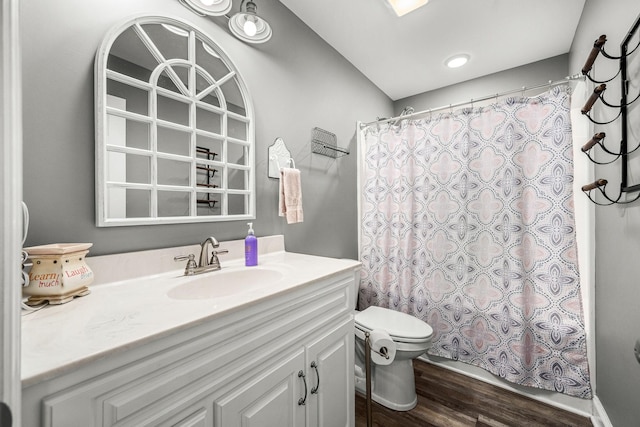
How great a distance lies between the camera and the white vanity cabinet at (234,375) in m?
0.51

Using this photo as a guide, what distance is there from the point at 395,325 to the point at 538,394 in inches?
38.4

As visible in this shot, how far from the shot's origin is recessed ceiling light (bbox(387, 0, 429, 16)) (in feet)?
5.20

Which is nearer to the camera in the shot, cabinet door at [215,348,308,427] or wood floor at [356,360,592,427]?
cabinet door at [215,348,308,427]

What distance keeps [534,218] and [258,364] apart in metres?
1.76

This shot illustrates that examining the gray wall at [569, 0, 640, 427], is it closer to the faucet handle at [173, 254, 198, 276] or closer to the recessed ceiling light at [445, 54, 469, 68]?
the recessed ceiling light at [445, 54, 469, 68]

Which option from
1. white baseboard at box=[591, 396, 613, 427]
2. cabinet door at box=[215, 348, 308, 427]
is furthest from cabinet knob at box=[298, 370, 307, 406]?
white baseboard at box=[591, 396, 613, 427]

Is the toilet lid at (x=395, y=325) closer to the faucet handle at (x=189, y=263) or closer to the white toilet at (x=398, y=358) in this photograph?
the white toilet at (x=398, y=358)

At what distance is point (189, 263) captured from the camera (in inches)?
44.4

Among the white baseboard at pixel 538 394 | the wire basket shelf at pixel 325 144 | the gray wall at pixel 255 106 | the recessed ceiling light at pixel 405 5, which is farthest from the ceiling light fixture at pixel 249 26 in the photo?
the white baseboard at pixel 538 394

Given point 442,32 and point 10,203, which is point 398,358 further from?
point 442,32

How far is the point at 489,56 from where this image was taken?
2.18 m

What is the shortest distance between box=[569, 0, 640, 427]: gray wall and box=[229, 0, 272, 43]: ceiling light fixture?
1552 millimetres

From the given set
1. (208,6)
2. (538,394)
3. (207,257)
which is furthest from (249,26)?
(538,394)

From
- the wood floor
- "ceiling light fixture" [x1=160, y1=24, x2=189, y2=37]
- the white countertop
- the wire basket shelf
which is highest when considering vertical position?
"ceiling light fixture" [x1=160, y1=24, x2=189, y2=37]
